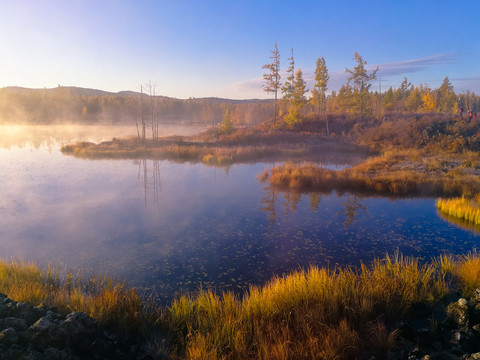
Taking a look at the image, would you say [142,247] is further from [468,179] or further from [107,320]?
[468,179]

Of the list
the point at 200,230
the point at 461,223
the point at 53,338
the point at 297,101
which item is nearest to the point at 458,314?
the point at 53,338

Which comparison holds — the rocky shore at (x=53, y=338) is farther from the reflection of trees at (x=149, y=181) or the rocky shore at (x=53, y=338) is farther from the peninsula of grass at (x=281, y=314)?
the reflection of trees at (x=149, y=181)

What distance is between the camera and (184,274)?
8148 mm

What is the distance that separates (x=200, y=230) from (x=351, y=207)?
24.9ft

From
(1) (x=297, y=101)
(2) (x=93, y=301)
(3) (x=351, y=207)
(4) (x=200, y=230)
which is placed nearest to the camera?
(2) (x=93, y=301)

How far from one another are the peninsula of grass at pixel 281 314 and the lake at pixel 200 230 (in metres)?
1.59

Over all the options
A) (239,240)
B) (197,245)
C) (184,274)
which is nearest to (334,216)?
(239,240)

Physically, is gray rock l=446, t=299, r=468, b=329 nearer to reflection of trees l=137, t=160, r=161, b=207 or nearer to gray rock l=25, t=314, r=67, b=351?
gray rock l=25, t=314, r=67, b=351

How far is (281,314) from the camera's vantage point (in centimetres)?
560

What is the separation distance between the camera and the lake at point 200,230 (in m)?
8.62

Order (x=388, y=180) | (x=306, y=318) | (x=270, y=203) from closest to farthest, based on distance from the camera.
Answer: (x=306, y=318)
(x=270, y=203)
(x=388, y=180)

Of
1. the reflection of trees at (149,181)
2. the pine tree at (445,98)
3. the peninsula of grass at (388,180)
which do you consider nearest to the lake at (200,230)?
the reflection of trees at (149,181)

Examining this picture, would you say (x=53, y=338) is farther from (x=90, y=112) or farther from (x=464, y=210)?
(x=90, y=112)

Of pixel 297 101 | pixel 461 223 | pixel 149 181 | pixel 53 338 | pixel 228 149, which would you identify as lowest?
pixel 461 223
